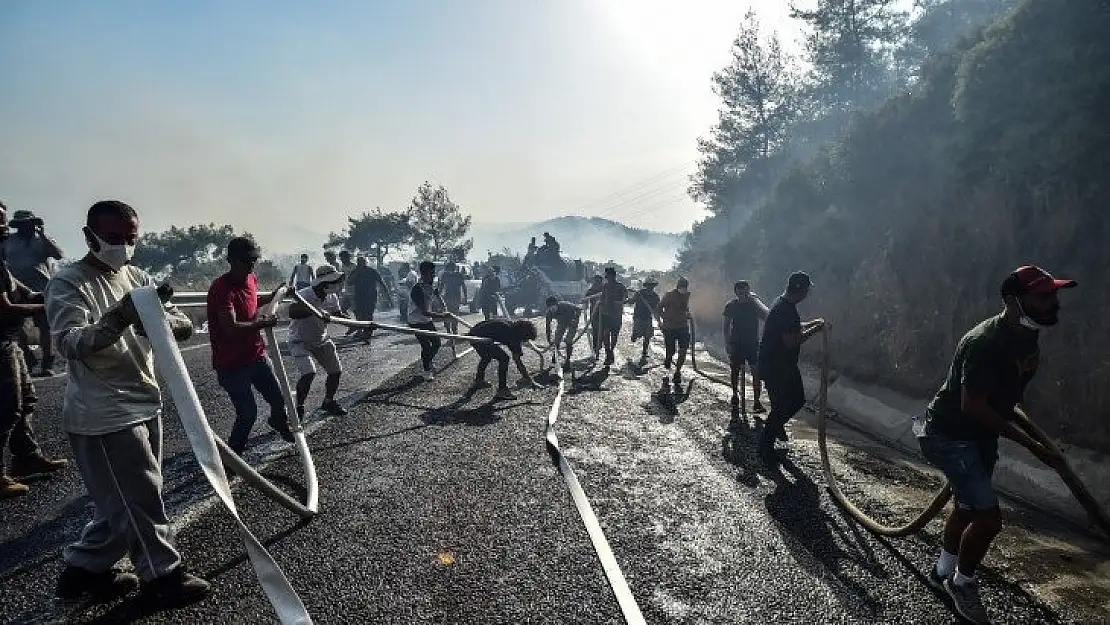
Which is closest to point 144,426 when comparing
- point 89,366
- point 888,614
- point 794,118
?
point 89,366

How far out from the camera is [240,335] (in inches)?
195

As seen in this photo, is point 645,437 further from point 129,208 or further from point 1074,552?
point 129,208

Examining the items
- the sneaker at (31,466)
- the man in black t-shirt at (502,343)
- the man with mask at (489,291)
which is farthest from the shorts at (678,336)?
the man with mask at (489,291)

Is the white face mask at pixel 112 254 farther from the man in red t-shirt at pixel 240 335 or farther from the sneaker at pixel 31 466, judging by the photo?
the sneaker at pixel 31 466

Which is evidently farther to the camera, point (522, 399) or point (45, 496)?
point (522, 399)

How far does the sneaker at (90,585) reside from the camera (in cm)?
302

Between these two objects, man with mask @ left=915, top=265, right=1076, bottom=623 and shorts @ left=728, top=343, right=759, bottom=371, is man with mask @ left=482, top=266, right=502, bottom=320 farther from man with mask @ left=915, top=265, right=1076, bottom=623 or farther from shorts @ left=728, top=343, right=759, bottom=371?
man with mask @ left=915, top=265, right=1076, bottom=623

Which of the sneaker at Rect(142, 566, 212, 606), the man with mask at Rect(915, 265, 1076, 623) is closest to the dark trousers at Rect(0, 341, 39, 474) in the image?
the sneaker at Rect(142, 566, 212, 606)

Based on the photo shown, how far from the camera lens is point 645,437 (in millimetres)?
6605

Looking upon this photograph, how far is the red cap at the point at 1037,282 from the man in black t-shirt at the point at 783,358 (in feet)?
9.17

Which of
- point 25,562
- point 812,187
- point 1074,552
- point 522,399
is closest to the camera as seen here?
point 25,562

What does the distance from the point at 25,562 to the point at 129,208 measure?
2.39 m

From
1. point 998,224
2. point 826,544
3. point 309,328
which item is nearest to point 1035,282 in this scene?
point 826,544

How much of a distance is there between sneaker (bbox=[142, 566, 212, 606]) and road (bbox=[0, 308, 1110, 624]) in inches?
2.8
